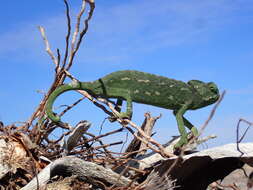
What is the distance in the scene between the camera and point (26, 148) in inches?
83.8

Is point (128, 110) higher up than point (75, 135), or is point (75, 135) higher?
point (128, 110)

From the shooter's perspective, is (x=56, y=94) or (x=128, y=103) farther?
(x=56, y=94)

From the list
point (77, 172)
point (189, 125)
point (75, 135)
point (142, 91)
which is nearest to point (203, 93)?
point (189, 125)

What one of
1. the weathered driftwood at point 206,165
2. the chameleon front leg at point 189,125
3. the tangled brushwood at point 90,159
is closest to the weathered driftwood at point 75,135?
the tangled brushwood at point 90,159

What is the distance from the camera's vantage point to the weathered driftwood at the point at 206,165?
A: 6.28ft

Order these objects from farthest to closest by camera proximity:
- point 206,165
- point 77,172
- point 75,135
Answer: point 75,135, point 206,165, point 77,172

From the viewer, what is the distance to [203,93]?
2326 mm

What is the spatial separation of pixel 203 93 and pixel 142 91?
38 centimetres

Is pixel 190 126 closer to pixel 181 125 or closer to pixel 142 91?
pixel 181 125

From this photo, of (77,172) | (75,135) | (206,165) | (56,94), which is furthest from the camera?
(56,94)

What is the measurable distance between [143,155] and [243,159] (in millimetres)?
687

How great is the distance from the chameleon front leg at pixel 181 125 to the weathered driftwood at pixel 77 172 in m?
0.43

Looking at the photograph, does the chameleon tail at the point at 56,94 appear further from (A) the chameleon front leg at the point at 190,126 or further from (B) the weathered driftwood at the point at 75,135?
(A) the chameleon front leg at the point at 190,126

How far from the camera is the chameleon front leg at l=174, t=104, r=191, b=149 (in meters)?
2.18
